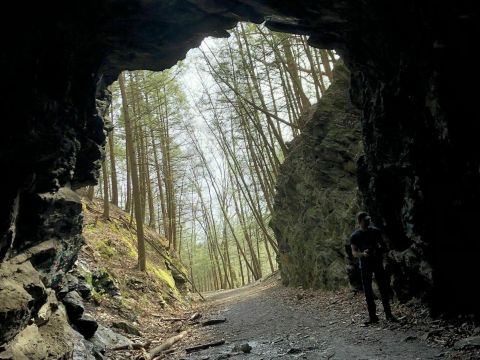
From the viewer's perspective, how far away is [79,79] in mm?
6117

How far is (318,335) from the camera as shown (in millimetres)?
6289

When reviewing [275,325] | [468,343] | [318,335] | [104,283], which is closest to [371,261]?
[318,335]

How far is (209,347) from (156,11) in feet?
19.7

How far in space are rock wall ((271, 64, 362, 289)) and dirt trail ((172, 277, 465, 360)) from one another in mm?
1744

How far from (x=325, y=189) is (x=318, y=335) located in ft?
22.4

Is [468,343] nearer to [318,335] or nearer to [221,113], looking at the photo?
[318,335]

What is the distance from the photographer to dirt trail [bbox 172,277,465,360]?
15.3ft

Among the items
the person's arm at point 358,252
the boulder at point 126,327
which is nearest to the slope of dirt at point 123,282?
the boulder at point 126,327

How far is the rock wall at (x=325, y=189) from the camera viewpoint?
11.2m

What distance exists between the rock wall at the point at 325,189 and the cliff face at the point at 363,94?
3.88 metres

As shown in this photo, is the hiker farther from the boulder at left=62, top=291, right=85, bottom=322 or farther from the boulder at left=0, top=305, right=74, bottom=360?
the boulder at left=62, top=291, right=85, bottom=322

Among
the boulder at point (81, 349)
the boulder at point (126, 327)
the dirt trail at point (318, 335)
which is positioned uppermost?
the boulder at point (81, 349)

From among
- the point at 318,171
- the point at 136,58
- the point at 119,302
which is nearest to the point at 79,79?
the point at 136,58

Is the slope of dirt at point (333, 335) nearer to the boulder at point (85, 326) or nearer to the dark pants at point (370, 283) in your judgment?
the dark pants at point (370, 283)
